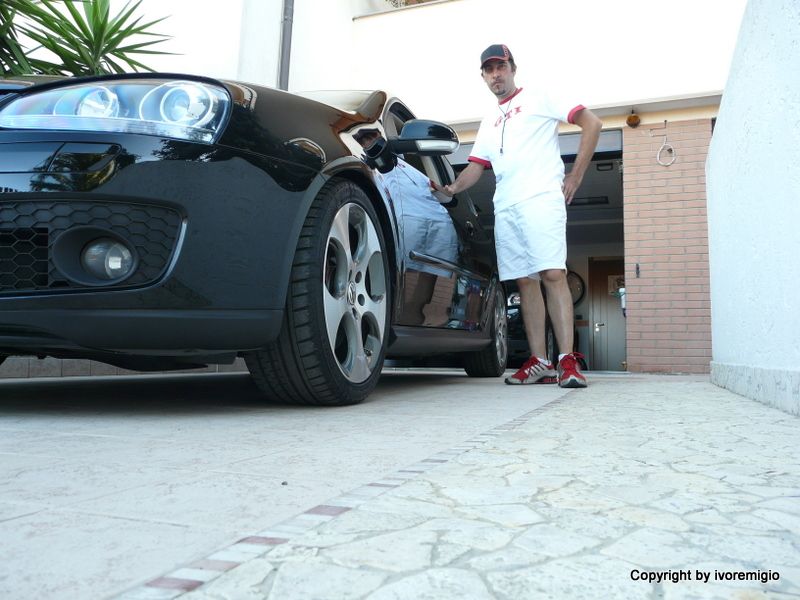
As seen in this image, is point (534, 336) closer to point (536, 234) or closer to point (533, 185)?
point (536, 234)

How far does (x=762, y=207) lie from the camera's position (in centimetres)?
283

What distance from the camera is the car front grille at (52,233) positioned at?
2.12 meters

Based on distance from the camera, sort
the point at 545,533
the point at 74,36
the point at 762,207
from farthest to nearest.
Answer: the point at 74,36
the point at 762,207
the point at 545,533

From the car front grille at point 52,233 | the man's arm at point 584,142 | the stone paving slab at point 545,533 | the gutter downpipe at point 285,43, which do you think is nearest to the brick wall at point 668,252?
the man's arm at point 584,142

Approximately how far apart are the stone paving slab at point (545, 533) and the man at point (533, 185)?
2411 mm

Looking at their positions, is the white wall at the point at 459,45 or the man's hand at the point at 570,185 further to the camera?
the white wall at the point at 459,45

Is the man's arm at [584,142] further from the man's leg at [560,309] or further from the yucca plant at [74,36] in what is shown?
the yucca plant at [74,36]

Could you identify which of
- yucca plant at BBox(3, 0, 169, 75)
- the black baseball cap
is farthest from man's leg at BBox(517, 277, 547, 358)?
yucca plant at BBox(3, 0, 169, 75)

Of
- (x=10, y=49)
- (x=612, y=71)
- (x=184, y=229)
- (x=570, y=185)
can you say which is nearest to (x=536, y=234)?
(x=570, y=185)

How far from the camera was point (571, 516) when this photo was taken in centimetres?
118

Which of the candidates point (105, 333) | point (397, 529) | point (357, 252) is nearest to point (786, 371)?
point (357, 252)

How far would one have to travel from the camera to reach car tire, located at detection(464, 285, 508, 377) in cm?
512

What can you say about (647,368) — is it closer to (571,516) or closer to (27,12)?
(27,12)

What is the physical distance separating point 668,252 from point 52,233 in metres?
5.90
